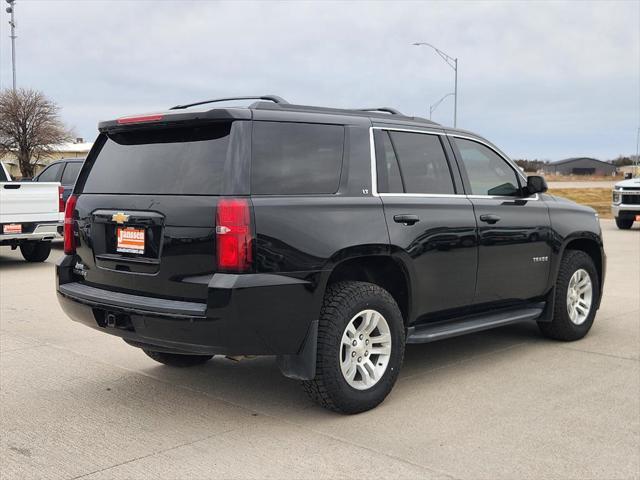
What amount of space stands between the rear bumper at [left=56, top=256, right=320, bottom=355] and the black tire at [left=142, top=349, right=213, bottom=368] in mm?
1066

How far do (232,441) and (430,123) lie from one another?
2875 millimetres

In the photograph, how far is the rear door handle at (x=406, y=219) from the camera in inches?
200

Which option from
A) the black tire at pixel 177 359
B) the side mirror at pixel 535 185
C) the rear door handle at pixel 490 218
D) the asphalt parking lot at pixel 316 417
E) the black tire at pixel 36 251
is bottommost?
the asphalt parking lot at pixel 316 417

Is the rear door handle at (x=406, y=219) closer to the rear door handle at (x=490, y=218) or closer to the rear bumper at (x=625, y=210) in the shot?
the rear door handle at (x=490, y=218)

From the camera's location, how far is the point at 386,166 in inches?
206

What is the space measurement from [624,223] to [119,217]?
18.8 metres

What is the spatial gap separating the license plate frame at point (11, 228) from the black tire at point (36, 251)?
111cm

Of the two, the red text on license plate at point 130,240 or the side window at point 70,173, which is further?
the side window at point 70,173

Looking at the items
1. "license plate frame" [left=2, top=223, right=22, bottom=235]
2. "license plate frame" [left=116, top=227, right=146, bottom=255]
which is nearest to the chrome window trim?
"license plate frame" [left=116, top=227, right=146, bottom=255]

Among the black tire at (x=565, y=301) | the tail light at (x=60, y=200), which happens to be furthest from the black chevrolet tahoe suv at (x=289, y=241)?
the tail light at (x=60, y=200)

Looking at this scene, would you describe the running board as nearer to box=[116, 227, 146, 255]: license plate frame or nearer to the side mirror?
the side mirror

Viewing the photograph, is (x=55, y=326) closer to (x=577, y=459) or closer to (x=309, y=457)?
(x=309, y=457)

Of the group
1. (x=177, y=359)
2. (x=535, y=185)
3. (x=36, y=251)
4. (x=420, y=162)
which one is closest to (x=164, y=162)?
(x=177, y=359)

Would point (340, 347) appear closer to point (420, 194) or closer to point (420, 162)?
point (420, 194)
